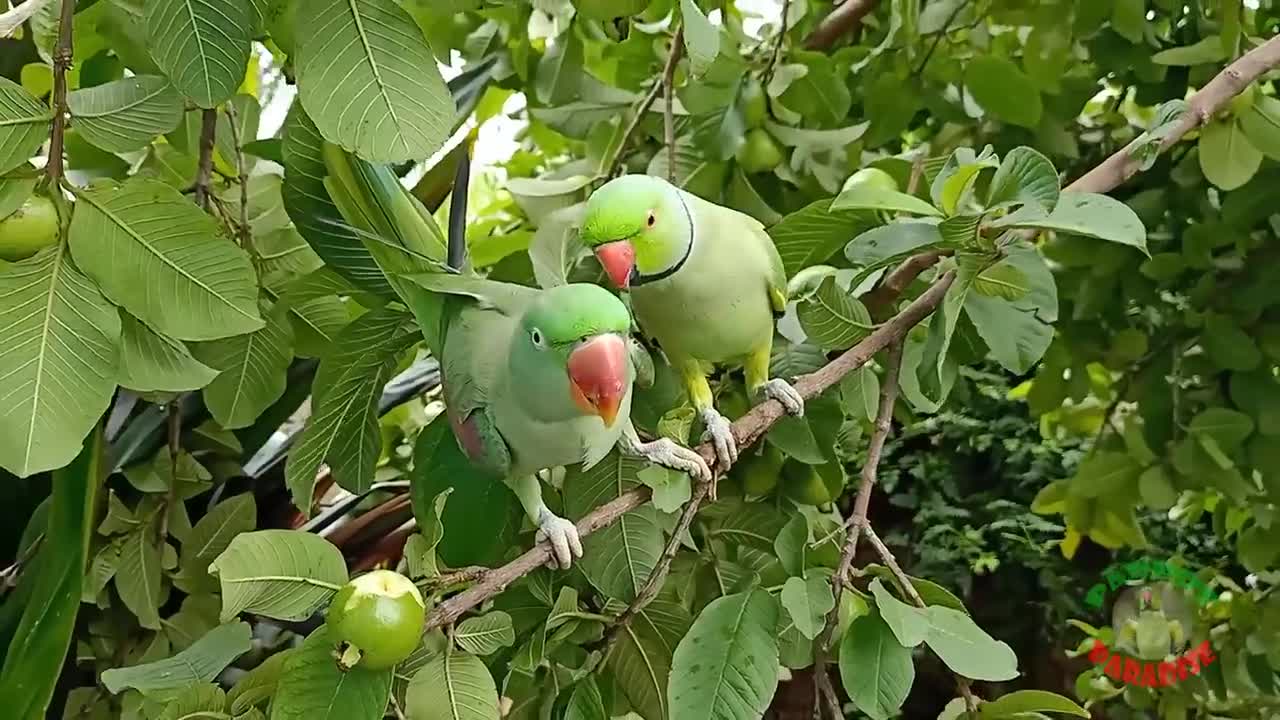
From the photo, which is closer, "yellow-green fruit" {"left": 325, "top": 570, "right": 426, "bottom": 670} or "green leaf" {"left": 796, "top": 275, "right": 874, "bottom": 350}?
"yellow-green fruit" {"left": 325, "top": 570, "right": 426, "bottom": 670}

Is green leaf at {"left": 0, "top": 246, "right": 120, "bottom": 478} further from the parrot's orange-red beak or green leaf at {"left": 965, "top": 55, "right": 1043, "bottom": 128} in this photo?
green leaf at {"left": 965, "top": 55, "right": 1043, "bottom": 128}

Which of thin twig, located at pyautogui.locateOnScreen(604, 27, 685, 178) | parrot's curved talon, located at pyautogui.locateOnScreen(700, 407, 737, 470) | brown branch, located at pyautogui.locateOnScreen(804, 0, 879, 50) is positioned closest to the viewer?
parrot's curved talon, located at pyautogui.locateOnScreen(700, 407, 737, 470)

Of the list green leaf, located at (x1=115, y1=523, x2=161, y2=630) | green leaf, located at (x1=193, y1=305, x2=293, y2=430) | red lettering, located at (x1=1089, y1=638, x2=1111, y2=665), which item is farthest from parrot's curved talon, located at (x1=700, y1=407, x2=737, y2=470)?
red lettering, located at (x1=1089, y1=638, x2=1111, y2=665)

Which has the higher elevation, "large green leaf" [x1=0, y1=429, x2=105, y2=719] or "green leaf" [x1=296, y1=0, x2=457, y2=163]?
"green leaf" [x1=296, y1=0, x2=457, y2=163]

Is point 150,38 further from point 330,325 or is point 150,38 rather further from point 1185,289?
point 1185,289

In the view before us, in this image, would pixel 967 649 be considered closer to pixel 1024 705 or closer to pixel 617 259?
pixel 1024 705

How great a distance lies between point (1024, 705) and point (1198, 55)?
41 centimetres

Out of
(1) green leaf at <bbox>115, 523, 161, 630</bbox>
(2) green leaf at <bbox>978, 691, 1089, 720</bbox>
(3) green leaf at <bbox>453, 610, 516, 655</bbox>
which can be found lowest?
(1) green leaf at <bbox>115, 523, 161, 630</bbox>

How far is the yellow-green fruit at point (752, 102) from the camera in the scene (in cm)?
54

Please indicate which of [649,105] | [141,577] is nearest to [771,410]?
[649,105]

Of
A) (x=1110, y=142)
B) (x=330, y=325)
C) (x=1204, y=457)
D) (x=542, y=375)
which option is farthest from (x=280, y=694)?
(x=1110, y=142)

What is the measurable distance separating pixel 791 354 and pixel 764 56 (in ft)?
0.61

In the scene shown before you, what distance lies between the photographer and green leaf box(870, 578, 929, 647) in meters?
0.34

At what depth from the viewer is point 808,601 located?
13.8 inches
